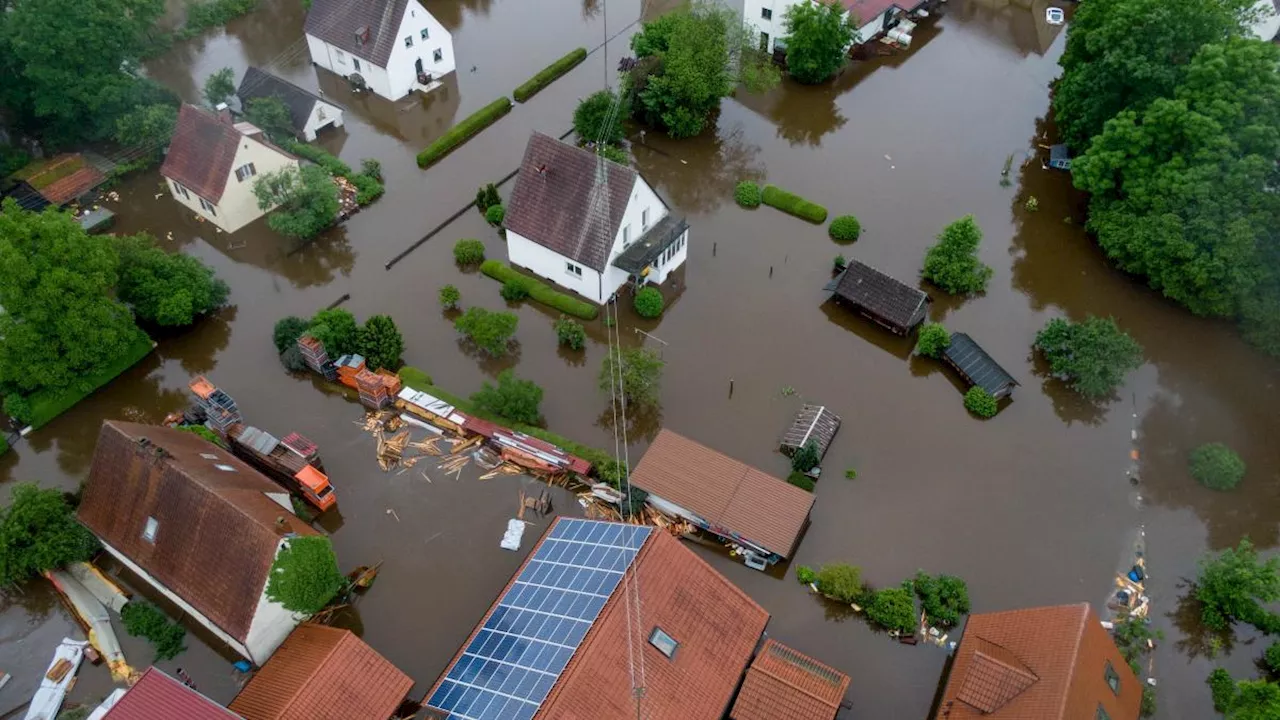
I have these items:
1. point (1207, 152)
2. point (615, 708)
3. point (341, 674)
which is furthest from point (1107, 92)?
point (341, 674)

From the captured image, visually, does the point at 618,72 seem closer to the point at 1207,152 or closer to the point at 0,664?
the point at 1207,152

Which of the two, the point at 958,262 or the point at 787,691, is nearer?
the point at 787,691

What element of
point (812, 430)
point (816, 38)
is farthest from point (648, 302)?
point (816, 38)

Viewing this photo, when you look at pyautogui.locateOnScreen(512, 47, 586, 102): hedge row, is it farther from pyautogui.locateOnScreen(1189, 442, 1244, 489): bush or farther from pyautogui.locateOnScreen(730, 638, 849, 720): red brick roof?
pyautogui.locateOnScreen(1189, 442, 1244, 489): bush

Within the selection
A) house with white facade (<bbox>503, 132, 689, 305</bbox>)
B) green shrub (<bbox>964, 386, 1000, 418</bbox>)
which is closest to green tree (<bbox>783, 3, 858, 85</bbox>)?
house with white facade (<bbox>503, 132, 689, 305</bbox>)

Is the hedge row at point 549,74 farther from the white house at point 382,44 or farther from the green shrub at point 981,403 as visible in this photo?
the green shrub at point 981,403

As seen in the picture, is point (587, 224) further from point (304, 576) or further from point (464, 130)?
point (304, 576)

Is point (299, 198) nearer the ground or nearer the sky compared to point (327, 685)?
nearer the sky

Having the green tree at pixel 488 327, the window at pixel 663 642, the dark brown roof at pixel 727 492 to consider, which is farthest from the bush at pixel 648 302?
the window at pixel 663 642
